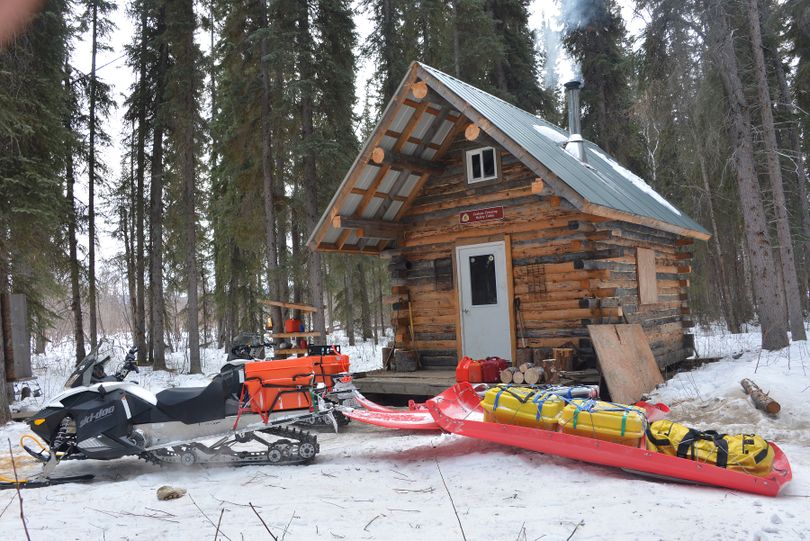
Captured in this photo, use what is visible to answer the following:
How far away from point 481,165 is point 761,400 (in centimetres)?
583

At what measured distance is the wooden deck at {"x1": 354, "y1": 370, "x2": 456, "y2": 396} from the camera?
31.2ft

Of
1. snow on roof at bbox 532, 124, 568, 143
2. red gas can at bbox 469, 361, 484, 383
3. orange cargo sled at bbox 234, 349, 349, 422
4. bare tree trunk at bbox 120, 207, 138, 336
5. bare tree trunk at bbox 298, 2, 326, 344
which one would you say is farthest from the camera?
bare tree trunk at bbox 120, 207, 138, 336

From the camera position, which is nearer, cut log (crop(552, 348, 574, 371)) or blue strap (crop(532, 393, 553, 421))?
blue strap (crop(532, 393, 553, 421))

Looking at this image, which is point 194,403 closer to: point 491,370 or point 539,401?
point 539,401

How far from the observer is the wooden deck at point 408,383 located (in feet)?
31.2

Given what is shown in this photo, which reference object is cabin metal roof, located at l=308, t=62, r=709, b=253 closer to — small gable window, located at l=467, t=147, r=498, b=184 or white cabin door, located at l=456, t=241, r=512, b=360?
small gable window, located at l=467, t=147, r=498, b=184

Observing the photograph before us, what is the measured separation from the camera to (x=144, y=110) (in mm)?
19672

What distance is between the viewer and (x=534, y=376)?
8.82 m

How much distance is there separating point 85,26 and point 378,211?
1428 cm

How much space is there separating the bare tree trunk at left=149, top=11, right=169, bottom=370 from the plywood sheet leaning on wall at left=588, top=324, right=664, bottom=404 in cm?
1397

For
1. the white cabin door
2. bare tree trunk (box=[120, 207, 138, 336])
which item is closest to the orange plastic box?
the white cabin door

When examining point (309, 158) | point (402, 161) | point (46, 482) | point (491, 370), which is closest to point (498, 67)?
point (309, 158)

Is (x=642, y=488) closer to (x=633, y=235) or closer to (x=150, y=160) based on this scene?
(x=633, y=235)

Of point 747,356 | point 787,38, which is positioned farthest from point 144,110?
point 787,38
